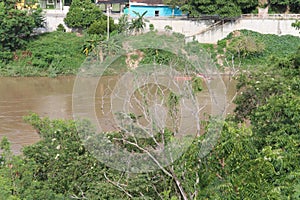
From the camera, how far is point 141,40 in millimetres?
9977

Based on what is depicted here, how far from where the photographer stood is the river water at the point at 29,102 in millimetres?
12668

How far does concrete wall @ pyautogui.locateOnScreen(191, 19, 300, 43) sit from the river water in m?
4.27

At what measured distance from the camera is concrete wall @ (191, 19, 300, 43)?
72.2ft

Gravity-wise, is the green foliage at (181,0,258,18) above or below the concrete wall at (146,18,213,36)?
above

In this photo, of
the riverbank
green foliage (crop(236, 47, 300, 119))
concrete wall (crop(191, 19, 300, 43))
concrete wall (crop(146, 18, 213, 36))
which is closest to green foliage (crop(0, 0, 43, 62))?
the riverbank

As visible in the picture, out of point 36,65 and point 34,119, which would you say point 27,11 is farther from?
point 34,119

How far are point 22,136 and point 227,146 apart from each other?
320 inches

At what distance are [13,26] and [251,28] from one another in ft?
33.1

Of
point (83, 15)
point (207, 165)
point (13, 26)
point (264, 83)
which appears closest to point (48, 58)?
point (13, 26)

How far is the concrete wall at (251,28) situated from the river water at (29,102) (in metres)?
4.27

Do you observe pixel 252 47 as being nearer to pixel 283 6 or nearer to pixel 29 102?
pixel 283 6

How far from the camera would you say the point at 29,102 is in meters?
16.0

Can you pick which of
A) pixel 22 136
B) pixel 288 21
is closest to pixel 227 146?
pixel 22 136

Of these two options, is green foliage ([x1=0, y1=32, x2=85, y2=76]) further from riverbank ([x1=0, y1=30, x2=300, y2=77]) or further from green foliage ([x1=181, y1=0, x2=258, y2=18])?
green foliage ([x1=181, y1=0, x2=258, y2=18])
